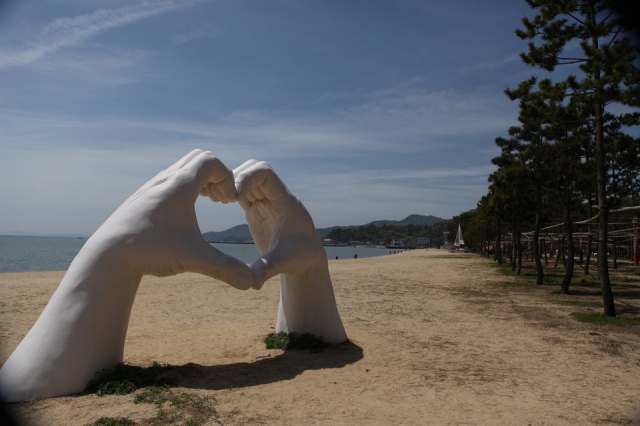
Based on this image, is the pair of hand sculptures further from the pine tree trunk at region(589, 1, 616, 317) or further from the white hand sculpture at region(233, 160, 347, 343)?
the pine tree trunk at region(589, 1, 616, 317)

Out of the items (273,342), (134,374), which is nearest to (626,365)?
(273,342)

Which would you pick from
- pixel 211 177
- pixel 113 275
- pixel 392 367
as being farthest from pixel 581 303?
pixel 113 275

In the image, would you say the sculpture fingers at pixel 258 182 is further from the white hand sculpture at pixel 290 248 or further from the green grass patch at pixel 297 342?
the green grass patch at pixel 297 342

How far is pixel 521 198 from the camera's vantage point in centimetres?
2386

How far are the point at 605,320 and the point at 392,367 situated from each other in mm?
7328

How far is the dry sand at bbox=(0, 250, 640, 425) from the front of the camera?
5746 millimetres

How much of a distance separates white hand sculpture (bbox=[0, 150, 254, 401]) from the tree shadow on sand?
106 cm

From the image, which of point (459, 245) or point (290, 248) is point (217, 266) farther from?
point (459, 245)

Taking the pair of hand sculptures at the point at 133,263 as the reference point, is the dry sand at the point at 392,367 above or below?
below

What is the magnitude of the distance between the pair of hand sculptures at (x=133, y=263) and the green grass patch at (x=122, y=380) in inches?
4.2

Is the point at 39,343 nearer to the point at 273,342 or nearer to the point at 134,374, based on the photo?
the point at 134,374

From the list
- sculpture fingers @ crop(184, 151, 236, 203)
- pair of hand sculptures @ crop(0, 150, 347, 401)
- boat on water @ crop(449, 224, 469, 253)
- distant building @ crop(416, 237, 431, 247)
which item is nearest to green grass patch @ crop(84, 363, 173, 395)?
pair of hand sculptures @ crop(0, 150, 347, 401)

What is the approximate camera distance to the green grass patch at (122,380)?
20.0 ft

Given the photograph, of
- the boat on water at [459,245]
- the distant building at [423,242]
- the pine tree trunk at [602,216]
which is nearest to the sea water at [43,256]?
the boat on water at [459,245]
